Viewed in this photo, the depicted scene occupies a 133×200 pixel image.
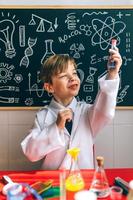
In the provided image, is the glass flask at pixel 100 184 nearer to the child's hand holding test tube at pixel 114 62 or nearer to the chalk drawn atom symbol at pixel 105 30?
the child's hand holding test tube at pixel 114 62

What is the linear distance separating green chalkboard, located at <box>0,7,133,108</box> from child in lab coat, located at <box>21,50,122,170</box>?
35cm

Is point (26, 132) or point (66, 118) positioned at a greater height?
point (66, 118)

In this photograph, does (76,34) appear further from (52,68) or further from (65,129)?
(65,129)

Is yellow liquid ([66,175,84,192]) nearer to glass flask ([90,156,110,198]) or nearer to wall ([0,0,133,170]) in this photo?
glass flask ([90,156,110,198])

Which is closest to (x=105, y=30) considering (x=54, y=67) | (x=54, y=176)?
(x=54, y=67)

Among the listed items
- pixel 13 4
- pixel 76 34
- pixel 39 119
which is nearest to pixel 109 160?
pixel 39 119

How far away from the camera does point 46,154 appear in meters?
1.42

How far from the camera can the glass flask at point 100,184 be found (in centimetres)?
106

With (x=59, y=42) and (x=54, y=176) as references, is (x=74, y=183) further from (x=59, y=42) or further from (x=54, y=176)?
(x=59, y=42)

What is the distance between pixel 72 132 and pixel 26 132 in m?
0.55

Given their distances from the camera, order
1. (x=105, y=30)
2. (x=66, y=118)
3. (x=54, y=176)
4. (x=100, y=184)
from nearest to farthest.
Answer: (x=100, y=184)
(x=54, y=176)
(x=66, y=118)
(x=105, y=30)

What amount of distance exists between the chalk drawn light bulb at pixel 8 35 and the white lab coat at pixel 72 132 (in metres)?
0.52

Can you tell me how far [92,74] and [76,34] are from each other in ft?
0.86

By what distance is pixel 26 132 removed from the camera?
6.41 feet
